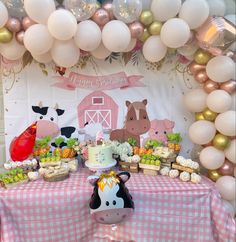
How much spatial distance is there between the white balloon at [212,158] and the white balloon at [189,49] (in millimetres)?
601

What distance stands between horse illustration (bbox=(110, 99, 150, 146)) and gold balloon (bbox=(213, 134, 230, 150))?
0.47 meters

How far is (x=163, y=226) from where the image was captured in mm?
1710

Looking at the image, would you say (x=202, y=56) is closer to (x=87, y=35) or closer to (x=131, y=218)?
(x=87, y=35)

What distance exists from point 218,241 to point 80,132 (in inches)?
42.8

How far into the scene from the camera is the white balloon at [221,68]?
5.80ft

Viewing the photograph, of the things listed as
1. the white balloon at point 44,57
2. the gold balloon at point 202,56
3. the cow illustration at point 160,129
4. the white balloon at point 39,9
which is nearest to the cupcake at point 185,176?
the cow illustration at point 160,129

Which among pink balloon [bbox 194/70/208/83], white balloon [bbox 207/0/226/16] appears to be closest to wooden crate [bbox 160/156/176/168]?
pink balloon [bbox 194/70/208/83]

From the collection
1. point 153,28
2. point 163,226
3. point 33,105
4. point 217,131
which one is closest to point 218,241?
point 163,226

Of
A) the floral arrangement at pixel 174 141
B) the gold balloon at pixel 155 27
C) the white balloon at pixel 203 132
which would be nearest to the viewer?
the gold balloon at pixel 155 27

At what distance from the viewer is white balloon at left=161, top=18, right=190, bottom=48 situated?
1.66 meters

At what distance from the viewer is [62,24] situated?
1561 millimetres

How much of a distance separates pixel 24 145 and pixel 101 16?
2.87 ft

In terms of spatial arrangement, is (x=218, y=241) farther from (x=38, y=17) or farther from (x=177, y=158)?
(x=38, y=17)

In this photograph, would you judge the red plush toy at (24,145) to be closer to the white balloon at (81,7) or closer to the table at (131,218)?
the table at (131,218)
